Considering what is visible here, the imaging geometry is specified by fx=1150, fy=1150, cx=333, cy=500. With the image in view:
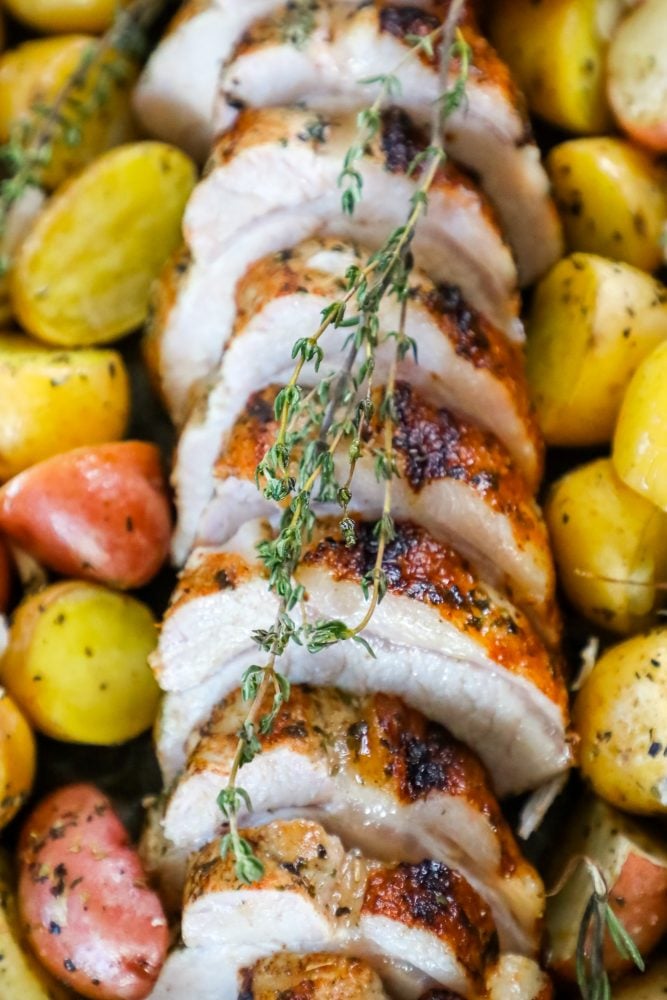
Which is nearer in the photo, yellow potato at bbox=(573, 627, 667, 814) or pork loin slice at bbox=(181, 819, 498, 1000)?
pork loin slice at bbox=(181, 819, 498, 1000)

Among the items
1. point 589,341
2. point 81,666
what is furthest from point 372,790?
point 589,341

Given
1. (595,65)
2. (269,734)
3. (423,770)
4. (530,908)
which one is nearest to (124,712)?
(269,734)

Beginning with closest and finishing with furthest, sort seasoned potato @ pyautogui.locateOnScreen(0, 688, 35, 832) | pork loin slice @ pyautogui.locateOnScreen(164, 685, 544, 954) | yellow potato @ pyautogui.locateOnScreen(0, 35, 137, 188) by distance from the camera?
pork loin slice @ pyautogui.locateOnScreen(164, 685, 544, 954), seasoned potato @ pyautogui.locateOnScreen(0, 688, 35, 832), yellow potato @ pyautogui.locateOnScreen(0, 35, 137, 188)

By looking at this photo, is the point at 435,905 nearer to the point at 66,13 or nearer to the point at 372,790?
the point at 372,790

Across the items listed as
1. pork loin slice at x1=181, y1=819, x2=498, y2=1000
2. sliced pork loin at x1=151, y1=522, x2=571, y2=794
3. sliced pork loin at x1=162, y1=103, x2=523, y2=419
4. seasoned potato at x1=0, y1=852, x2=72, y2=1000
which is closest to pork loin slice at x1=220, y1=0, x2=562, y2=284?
sliced pork loin at x1=162, y1=103, x2=523, y2=419

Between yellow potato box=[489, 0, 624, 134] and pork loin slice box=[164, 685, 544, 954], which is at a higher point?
yellow potato box=[489, 0, 624, 134]

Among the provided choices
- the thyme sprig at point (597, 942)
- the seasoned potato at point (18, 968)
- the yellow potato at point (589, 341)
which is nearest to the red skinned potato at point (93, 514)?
the seasoned potato at point (18, 968)

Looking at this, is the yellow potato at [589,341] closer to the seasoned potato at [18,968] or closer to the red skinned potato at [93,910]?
the red skinned potato at [93,910]

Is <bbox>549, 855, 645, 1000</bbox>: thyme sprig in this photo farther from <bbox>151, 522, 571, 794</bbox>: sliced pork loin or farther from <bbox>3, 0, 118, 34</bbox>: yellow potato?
<bbox>3, 0, 118, 34</bbox>: yellow potato
